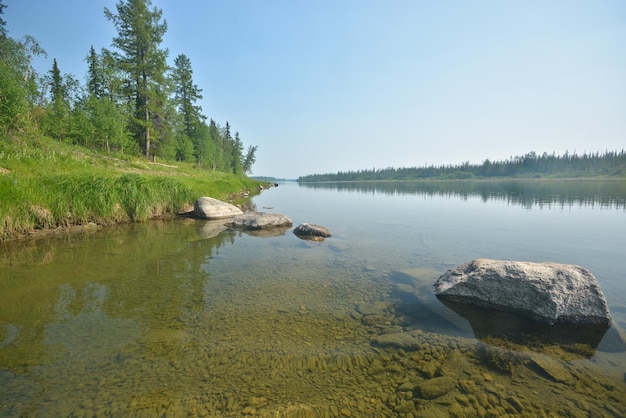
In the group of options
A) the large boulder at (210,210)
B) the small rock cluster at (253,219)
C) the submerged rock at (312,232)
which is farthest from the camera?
the large boulder at (210,210)

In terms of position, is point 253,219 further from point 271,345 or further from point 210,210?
point 271,345

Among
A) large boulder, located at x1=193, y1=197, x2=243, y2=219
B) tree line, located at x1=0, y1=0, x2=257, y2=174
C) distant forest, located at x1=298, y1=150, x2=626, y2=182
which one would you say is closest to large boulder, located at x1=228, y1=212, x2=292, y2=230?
large boulder, located at x1=193, y1=197, x2=243, y2=219

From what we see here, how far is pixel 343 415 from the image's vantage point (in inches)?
114

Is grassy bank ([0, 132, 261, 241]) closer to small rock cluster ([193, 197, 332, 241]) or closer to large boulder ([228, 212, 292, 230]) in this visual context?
small rock cluster ([193, 197, 332, 241])

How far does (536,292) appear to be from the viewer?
4.87 metres

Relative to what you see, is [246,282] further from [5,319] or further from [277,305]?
[5,319]

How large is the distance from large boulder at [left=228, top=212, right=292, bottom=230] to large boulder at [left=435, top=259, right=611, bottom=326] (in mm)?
9546

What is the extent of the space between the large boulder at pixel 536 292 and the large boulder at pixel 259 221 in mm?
9546

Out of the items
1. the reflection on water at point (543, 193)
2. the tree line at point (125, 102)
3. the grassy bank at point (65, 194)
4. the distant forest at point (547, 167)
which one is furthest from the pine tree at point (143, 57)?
the distant forest at point (547, 167)

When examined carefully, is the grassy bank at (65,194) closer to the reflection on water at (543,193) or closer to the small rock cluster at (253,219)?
the small rock cluster at (253,219)

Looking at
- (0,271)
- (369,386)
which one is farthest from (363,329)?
(0,271)

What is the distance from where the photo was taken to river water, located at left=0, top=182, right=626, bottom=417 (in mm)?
3021

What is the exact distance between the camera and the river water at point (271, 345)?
3.02 metres

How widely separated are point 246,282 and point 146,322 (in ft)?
7.53
